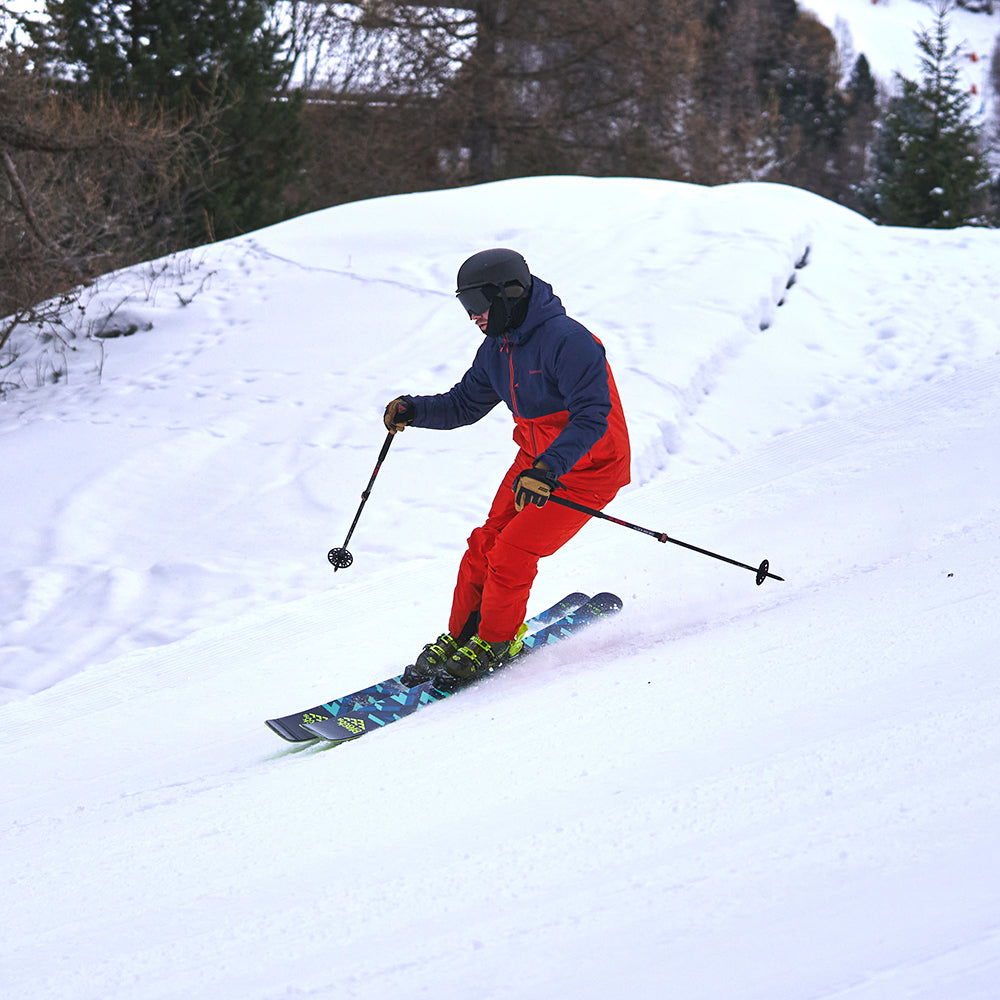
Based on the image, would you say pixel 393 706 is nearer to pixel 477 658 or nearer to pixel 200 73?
pixel 477 658

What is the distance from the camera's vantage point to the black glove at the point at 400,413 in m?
3.89

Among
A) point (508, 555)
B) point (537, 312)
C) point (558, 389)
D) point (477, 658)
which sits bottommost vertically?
point (477, 658)

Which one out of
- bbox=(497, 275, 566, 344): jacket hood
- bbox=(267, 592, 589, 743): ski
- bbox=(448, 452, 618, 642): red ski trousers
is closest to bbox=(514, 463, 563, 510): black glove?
bbox=(448, 452, 618, 642): red ski trousers

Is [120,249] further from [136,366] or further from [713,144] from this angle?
[713,144]

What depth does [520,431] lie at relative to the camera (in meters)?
3.76

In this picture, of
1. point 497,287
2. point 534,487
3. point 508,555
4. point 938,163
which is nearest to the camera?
point 534,487

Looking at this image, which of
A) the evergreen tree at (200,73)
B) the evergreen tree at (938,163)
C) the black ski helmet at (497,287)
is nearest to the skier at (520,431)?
the black ski helmet at (497,287)

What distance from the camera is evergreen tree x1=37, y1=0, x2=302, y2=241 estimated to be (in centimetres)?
1205

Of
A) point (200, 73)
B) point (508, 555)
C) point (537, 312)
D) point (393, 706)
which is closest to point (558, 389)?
point (537, 312)

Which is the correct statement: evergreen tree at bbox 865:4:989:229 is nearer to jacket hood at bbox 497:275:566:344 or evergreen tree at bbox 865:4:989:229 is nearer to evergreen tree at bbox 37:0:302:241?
evergreen tree at bbox 37:0:302:241

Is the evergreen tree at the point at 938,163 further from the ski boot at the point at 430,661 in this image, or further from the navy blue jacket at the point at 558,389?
the ski boot at the point at 430,661

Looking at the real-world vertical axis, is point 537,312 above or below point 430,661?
above

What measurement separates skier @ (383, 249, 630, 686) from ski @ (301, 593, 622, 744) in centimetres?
6

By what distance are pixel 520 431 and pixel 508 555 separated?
0.55m
